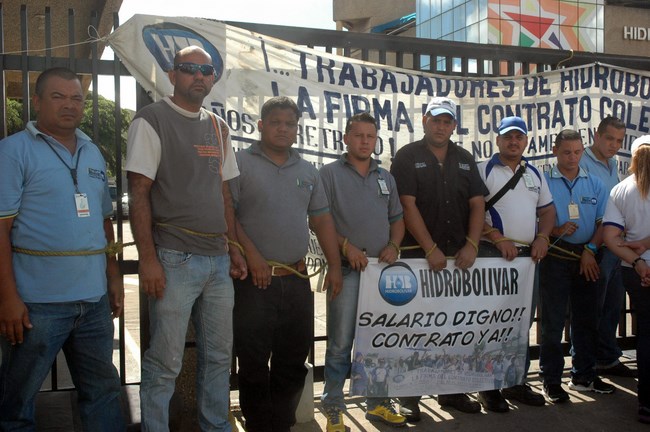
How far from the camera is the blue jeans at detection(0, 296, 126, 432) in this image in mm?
3055

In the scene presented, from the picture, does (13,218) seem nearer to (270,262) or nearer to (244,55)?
(270,262)

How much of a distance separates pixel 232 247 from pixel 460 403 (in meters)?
2.16

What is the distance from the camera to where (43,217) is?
121 inches

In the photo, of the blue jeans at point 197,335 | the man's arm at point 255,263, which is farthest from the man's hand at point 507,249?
the blue jeans at point 197,335

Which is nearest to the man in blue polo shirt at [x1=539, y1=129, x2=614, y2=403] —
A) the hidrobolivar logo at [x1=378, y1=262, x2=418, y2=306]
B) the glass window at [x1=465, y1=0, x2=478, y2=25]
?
the hidrobolivar logo at [x1=378, y1=262, x2=418, y2=306]

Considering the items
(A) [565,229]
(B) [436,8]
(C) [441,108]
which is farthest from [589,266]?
(B) [436,8]

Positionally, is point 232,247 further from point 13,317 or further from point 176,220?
point 13,317

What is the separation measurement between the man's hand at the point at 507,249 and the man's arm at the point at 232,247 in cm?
194

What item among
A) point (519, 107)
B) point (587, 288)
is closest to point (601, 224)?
point (587, 288)

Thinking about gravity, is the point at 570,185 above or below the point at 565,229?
above

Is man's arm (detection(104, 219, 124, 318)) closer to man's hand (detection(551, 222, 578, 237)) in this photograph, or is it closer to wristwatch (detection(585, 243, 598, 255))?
man's hand (detection(551, 222, 578, 237))

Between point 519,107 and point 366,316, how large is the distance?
2.31m

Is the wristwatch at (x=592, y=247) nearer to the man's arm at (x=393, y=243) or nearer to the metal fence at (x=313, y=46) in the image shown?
the metal fence at (x=313, y=46)

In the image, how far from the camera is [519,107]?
5.41 m
